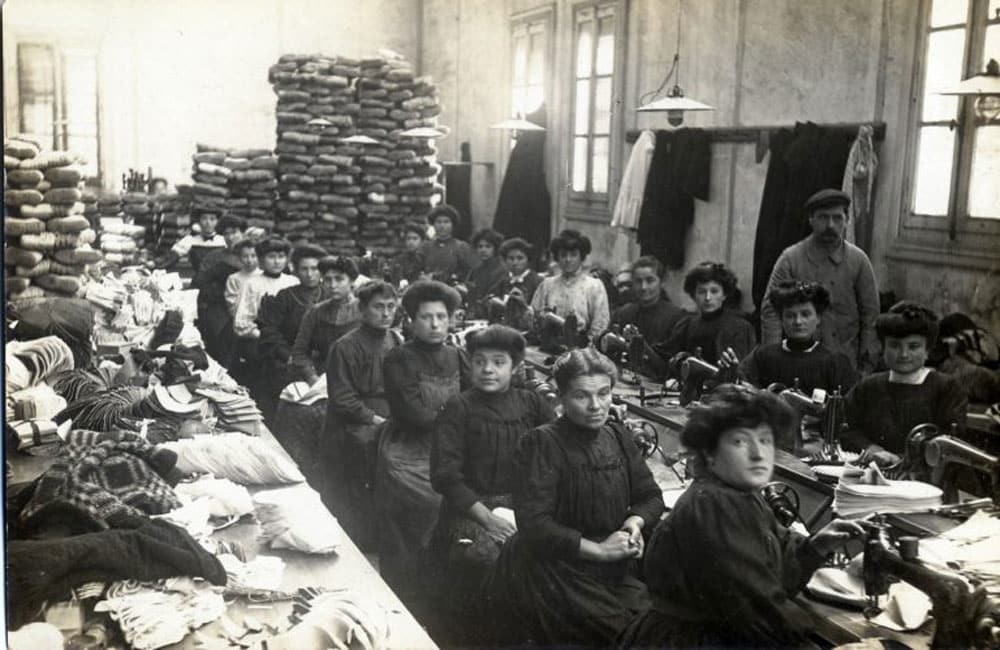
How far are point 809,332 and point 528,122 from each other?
153 centimetres

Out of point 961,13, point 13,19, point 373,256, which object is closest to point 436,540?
point 373,256

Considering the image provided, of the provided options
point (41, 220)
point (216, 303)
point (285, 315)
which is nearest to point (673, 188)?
point (41, 220)

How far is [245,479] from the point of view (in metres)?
4.13

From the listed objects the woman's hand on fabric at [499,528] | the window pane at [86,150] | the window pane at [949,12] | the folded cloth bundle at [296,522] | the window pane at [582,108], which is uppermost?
the window pane at [949,12]

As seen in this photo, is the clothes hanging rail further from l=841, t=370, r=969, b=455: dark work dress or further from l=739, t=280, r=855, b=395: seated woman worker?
l=841, t=370, r=969, b=455: dark work dress

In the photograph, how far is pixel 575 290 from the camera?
5.35m

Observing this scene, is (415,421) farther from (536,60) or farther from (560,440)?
(536,60)

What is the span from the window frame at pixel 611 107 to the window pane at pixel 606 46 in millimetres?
15

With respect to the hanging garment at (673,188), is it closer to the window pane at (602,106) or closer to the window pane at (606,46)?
the window pane at (602,106)

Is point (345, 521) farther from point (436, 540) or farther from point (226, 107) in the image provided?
point (226, 107)

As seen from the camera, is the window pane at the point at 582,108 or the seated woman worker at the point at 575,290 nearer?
the window pane at the point at 582,108

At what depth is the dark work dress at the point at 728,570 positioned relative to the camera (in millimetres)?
3162

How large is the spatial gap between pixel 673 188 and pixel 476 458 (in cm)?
149

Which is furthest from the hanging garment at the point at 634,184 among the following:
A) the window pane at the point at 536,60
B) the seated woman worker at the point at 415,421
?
the seated woman worker at the point at 415,421
